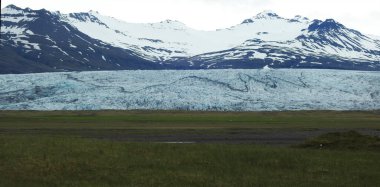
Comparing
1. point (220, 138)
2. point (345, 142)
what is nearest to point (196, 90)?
point (220, 138)

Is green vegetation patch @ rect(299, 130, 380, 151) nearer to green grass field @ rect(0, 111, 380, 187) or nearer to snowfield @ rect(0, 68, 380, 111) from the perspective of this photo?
green grass field @ rect(0, 111, 380, 187)

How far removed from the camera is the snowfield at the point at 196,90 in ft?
254

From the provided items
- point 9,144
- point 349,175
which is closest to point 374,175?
point 349,175

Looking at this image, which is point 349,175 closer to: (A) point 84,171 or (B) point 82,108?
(A) point 84,171

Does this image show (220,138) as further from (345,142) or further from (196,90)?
(196,90)

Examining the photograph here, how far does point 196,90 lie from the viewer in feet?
265

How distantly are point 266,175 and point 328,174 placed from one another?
2108 mm

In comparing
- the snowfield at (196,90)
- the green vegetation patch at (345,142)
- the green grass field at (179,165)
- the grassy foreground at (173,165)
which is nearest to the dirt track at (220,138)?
the green vegetation patch at (345,142)

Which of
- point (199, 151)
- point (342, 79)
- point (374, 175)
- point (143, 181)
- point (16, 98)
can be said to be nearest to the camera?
point (143, 181)

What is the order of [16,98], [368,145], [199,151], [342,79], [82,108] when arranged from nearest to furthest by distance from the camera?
1. [199,151]
2. [368,145]
3. [82,108]
4. [16,98]
5. [342,79]

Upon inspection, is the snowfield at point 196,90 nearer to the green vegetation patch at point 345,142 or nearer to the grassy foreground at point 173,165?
the green vegetation patch at point 345,142

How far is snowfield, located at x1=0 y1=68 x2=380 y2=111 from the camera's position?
3054 inches

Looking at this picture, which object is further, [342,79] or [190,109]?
[342,79]

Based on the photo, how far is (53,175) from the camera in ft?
57.5
